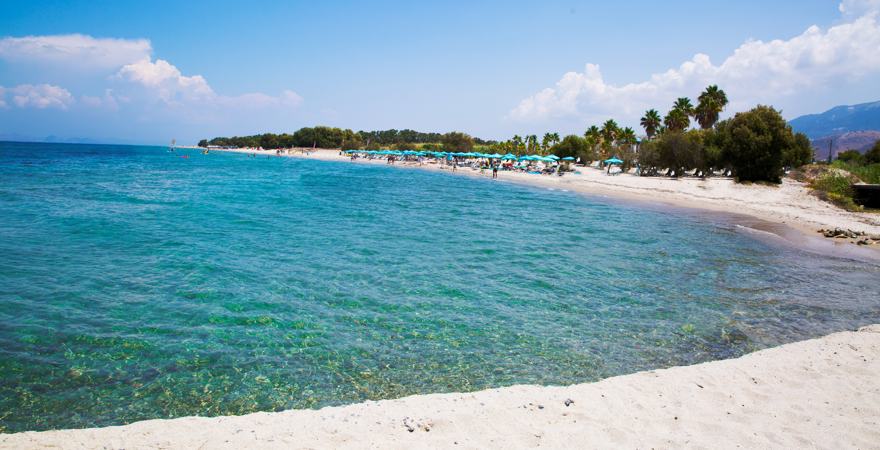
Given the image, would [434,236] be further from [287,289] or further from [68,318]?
[68,318]

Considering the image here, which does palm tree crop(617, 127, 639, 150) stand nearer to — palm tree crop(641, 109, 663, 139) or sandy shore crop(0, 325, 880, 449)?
palm tree crop(641, 109, 663, 139)

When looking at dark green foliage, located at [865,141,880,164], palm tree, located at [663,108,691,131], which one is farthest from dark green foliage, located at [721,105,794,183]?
palm tree, located at [663,108,691,131]

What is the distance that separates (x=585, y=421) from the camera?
5266 millimetres

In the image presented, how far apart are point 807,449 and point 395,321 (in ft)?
22.0

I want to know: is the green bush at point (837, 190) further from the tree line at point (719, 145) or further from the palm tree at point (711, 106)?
the palm tree at point (711, 106)

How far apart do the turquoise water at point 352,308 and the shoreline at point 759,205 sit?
3344 millimetres

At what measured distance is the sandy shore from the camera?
4770 mm

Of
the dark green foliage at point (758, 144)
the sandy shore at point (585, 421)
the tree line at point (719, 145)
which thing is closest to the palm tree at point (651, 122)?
the tree line at point (719, 145)

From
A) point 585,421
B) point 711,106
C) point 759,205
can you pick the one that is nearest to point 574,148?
point 711,106

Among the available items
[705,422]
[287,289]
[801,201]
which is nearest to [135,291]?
Result: [287,289]

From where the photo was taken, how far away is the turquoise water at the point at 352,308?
6566 mm

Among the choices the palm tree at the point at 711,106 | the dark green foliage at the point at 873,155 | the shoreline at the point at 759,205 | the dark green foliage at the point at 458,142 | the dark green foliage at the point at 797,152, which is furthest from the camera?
the dark green foliage at the point at 458,142

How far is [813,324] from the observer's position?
9.50 m

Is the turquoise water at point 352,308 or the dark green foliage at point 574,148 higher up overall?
the dark green foliage at point 574,148
